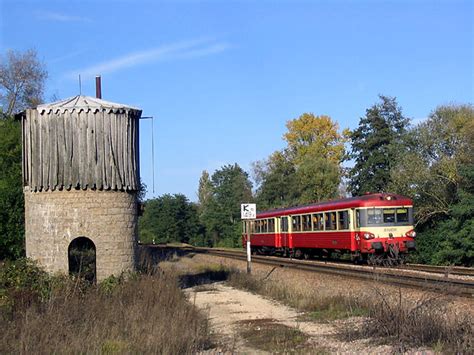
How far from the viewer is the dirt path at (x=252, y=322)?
10547 millimetres

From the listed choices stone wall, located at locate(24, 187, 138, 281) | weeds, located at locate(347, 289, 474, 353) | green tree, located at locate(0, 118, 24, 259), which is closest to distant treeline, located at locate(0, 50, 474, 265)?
green tree, located at locate(0, 118, 24, 259)

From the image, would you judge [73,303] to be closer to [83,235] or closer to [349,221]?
[83,235]

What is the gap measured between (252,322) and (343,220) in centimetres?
1399

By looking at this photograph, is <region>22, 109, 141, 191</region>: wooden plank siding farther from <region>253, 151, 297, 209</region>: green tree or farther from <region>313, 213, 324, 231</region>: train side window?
<region>253, 151, 297, 209</region>: green tree

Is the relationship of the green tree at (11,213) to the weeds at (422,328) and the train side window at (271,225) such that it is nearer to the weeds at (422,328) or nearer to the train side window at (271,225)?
the train side window at (271,225)

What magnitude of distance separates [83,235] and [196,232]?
7388 centimetres

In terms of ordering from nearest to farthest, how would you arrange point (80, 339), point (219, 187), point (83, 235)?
point (80, 339), point (83, 235), point (219, 187)

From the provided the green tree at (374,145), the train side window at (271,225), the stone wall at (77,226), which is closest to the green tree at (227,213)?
the green tree at (374,145)

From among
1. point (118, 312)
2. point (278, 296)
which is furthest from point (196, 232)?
point (118, 312)

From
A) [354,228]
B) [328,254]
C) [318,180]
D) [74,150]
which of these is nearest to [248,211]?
[354,228]

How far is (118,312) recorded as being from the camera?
41.3 feet

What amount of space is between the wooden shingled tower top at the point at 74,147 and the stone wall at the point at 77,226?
0.31 m

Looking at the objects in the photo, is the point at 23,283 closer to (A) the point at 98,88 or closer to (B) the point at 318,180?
(A) the point at 98,88

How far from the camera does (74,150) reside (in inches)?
716
